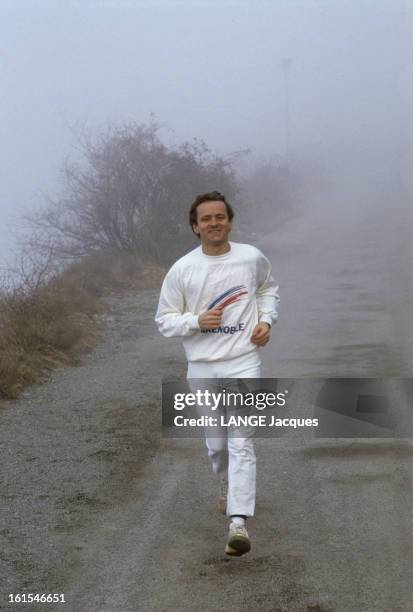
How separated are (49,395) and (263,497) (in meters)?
4.44

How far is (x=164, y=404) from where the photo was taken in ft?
33.2

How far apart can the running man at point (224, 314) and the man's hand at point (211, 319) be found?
1 cm

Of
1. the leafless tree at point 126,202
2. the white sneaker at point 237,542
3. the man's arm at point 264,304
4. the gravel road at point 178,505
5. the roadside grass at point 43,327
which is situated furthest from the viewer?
the leafless tree at point 126,202

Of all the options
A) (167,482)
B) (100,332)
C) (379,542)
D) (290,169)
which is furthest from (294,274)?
(290,169)

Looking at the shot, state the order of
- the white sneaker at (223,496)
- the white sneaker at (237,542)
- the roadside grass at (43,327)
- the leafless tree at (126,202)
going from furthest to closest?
1. the leafless tree at (126,202)
2. the roadside grass at (43,327)
3. the white sneaker at (223,496)
4. the white sneaker at (237,542)

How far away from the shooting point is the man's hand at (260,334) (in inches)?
217

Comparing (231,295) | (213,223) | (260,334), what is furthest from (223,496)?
(213,223)

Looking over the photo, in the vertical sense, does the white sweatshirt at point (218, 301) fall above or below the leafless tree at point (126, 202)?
below

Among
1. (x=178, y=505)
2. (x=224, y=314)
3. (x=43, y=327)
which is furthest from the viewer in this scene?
(x=43, y=327)

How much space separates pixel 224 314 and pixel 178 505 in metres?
1.72

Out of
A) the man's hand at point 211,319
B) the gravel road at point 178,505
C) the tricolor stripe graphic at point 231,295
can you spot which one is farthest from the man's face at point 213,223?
the gravel road at point 178,505

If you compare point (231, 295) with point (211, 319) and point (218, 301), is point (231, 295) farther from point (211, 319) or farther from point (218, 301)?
point (211, 319)

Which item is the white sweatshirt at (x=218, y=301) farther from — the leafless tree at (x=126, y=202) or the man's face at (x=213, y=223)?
the leafless tree at (x=126, y=202)

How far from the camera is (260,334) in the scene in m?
5.51
